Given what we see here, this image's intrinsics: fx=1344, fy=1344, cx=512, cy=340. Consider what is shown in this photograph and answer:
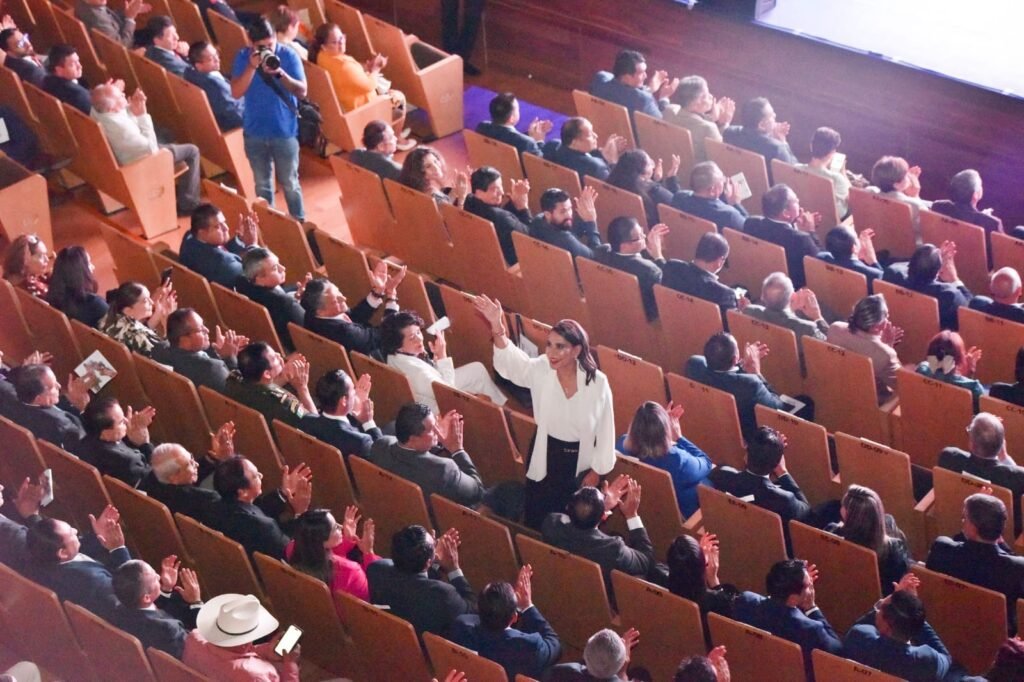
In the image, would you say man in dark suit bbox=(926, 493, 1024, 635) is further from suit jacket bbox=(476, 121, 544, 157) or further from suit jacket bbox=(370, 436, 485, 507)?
suit jacket bbox=(476, 121, 544, 157)

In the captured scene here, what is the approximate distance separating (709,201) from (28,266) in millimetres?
2889

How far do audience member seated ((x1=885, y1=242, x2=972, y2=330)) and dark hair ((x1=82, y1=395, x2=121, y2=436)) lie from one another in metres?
3.12

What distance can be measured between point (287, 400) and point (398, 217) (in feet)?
5.34

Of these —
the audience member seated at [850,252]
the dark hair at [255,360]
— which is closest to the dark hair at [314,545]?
the dark hair at [255,360]

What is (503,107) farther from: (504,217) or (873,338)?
(873,338)

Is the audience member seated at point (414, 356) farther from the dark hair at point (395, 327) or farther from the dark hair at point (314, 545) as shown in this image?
the dark hair at point (314, 545)

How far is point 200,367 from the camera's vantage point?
487cm

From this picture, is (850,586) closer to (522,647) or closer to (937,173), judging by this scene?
(522,647)

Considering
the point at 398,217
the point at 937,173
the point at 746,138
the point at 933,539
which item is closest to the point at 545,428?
the point at 933,539

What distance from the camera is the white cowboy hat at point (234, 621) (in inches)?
149

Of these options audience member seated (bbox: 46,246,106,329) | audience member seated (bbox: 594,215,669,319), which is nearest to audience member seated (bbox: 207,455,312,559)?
audience member seated (bbox: 46,246,106,329)

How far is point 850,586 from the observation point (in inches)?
159

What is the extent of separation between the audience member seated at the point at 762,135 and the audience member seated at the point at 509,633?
Result: 329 centimetres

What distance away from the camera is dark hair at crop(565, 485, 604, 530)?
404 centimetres
